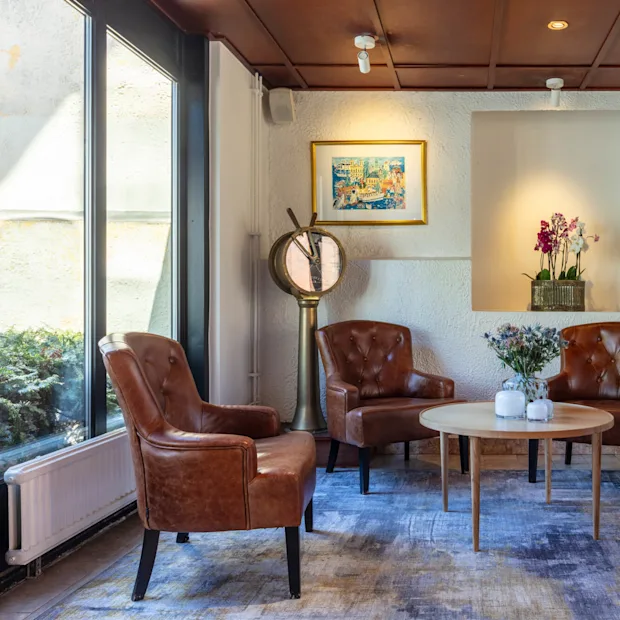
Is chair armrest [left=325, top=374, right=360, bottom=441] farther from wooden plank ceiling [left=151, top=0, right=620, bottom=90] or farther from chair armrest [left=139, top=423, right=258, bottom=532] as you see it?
wooden plank ceiling [left=151, top=0, right=620, bottom=90]

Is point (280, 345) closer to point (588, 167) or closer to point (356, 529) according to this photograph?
point (356, 529)

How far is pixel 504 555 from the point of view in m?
3.01

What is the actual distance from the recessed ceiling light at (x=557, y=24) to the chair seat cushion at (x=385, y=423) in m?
2.20

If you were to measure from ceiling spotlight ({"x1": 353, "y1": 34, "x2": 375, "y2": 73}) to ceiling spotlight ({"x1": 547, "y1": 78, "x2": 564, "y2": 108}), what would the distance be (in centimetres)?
143

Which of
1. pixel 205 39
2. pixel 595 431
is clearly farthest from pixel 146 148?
pixel 595 431

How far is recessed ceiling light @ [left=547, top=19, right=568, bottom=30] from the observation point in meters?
4.02

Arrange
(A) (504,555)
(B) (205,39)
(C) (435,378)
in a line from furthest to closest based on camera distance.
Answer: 1. (C) (435,378)
2. (B) (205,39)
3. (A) (504,555)

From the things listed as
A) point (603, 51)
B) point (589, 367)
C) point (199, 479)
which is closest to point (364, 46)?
point (603, 51)

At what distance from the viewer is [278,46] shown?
4477 mm

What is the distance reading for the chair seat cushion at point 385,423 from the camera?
4117 millimetres

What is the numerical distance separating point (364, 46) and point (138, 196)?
1.61 metres

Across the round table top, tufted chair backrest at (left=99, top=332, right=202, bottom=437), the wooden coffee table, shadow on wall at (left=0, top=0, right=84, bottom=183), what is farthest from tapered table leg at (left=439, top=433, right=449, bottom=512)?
shadow on wall at (left=0, top=0, right=84, bottom=183)

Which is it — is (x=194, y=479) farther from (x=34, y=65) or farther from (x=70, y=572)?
(x=34, y=65)

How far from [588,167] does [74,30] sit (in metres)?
3.99
